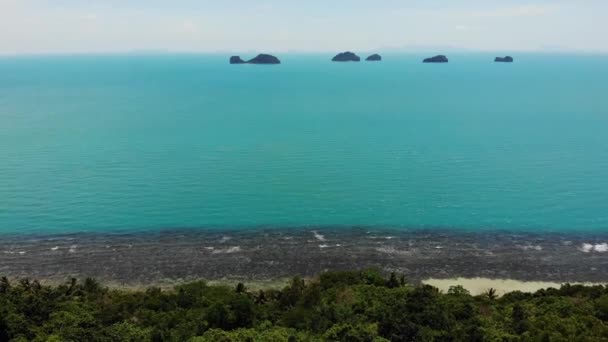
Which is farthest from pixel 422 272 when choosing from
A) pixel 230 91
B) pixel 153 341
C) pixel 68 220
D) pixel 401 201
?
pixel 230 91

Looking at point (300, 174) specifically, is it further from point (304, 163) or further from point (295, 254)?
point (295, 254)

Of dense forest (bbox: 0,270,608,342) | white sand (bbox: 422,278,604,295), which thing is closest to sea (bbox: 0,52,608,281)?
white sand (bbox: 422,278,604,295)

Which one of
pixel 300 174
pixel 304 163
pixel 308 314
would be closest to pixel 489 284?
pixel 308 314

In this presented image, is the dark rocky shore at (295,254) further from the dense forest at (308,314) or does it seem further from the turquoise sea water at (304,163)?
the dense forest at (308,314)

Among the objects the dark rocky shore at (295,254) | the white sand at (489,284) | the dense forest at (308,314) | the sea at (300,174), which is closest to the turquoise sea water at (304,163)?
the sea at (300,174)

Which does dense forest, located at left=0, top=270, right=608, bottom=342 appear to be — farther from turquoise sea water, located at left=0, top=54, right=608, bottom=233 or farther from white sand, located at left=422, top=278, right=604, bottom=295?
turquoise sea water, located at left=0, top=54, right=608, bottom=233
